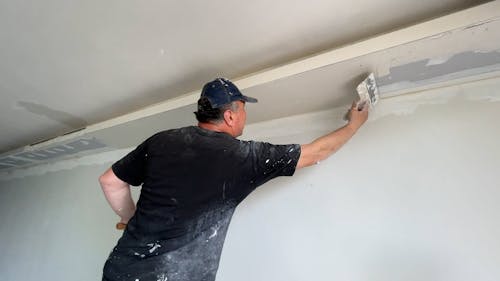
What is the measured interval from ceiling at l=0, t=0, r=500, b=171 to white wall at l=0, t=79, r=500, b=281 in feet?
0.50

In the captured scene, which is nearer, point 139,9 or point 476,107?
point 139,9

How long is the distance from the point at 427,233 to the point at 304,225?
597 mm

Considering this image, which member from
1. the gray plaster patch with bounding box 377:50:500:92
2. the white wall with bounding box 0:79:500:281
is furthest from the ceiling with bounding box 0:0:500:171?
the white wall with bounding box 0:79:500:281

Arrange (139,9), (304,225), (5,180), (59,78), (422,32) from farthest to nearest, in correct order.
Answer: (5,180), (59,78), (304,225), (139,9), (422,32)

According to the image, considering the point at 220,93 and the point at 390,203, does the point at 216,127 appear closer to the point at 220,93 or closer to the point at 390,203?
the point at 220,93

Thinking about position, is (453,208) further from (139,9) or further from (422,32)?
(139,9)

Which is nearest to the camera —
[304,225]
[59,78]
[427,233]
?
[427,233]

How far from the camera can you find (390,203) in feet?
4.76

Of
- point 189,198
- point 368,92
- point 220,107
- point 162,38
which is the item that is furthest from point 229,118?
point 368,92

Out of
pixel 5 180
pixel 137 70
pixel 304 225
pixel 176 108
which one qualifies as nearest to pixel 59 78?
pixel 137 70

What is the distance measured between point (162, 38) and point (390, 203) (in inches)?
53.6

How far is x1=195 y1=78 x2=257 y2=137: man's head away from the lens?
4.25 feet

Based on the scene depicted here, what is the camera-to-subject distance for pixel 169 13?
1244 mm

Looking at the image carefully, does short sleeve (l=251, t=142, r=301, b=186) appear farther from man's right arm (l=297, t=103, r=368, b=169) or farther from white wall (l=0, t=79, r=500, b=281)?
white wall (l=0, t=79, r=500, b=281)
